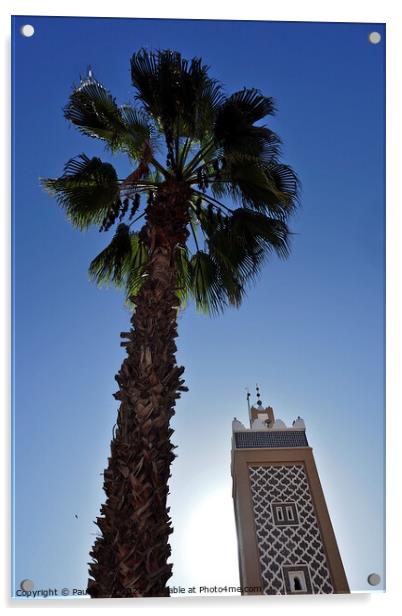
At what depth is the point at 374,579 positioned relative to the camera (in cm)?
343

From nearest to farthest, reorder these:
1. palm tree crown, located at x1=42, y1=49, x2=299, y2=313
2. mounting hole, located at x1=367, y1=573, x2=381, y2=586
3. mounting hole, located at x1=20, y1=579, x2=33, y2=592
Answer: mounting hole, located at x1=20, y1=579, x2=33, y2=592 < mounting hole, located at x1=367, y1=573, x2=381, y2=586 < palm tree crown, located at x1=42, y1=49, x2=299, y2=313

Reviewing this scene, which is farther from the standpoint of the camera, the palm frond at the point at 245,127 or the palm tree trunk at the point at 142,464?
the palm frond at the point at 245,127

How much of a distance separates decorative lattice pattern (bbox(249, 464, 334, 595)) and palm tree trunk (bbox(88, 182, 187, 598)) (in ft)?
2.57

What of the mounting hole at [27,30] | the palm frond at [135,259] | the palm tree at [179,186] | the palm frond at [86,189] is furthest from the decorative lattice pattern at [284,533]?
the mounting hole at [27,30]

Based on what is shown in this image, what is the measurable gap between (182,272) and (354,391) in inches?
72.4

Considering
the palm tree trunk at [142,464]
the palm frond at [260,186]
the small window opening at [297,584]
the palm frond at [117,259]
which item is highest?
the palm frond at [260,186]

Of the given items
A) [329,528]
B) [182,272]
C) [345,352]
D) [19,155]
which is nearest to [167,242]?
[182,272]

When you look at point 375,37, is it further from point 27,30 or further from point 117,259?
point 117,259

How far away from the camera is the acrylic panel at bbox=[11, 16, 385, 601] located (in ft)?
11.2

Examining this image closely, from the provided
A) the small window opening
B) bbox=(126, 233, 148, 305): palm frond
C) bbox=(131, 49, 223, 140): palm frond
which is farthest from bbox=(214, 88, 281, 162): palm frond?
the small window opening

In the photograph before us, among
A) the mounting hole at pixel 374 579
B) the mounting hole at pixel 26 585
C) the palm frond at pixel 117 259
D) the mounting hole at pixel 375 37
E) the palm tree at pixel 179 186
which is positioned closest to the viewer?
the mounting hole at pixel 26 585

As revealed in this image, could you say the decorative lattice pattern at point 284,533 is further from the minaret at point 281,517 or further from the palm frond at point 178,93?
the palm frond at point 178,93

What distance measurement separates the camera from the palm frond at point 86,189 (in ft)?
15.2

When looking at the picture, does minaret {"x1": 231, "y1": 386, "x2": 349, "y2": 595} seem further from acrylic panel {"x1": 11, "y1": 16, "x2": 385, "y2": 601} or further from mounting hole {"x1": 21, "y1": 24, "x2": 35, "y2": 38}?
mounting hole {"x1": 21, "y1": 24, "x2": 35, "y2": 38}
